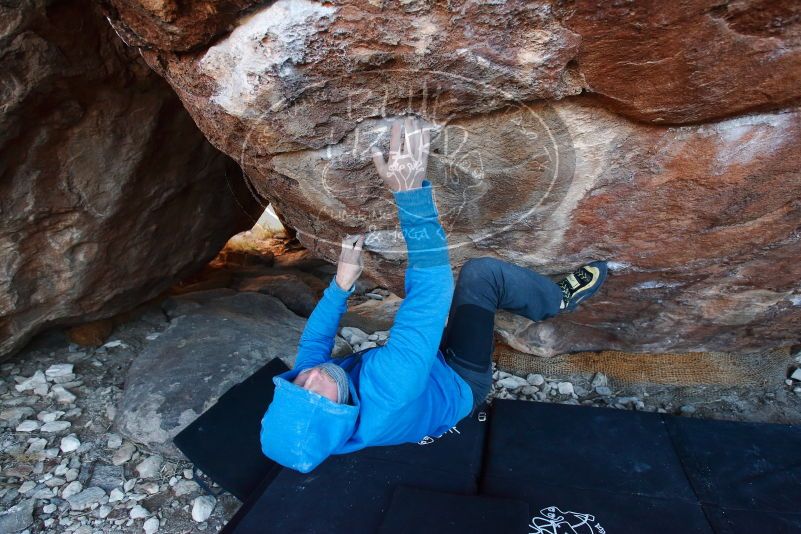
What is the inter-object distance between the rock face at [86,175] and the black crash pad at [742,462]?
2481mm

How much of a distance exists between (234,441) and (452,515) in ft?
3.27

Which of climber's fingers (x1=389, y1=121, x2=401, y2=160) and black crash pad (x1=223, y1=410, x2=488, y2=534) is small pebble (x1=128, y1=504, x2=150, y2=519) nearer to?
black crash pad (x1=223, y1=410, x2=488, y2=534)

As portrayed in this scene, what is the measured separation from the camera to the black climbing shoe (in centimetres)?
198

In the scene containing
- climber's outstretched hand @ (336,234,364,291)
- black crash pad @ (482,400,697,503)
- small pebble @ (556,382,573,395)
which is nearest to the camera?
climber's outstretched hand @ (336,234,364,291)

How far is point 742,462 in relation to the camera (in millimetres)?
1987

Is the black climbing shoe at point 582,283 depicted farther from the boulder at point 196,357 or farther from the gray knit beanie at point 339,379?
the boulder at point 196,357

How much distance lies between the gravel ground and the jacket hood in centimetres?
94

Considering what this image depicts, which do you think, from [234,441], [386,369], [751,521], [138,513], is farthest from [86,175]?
[751,521]

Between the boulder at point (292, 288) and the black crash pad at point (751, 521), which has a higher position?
the boulder at point (292, 288)

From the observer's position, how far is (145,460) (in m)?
2.29

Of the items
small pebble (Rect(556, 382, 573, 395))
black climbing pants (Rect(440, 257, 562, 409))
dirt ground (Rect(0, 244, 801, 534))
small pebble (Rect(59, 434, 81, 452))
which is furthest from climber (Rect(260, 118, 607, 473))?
small pebble (Rect(59, 434, 81, 452))

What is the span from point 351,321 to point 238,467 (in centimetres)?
120

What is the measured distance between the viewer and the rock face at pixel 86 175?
1.81 meters

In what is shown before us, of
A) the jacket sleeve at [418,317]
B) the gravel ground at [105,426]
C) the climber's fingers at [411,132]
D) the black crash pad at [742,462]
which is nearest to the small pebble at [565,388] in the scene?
the gravel ground at [105,426]
